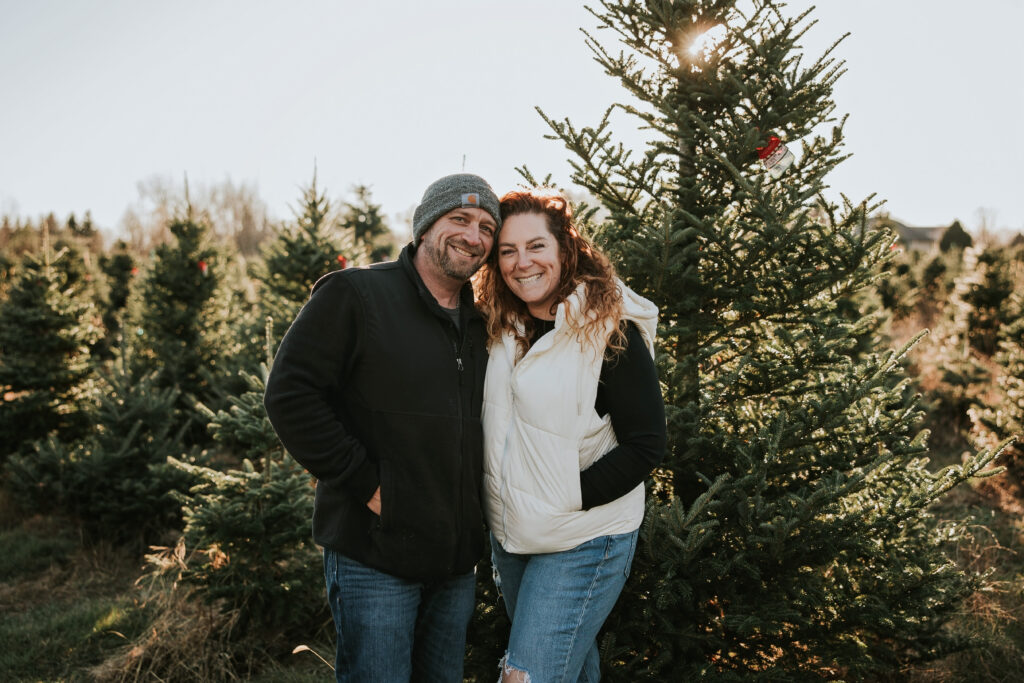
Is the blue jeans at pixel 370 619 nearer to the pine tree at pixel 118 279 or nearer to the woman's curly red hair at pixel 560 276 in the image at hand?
the woman's curly red hair at pixel 560 276

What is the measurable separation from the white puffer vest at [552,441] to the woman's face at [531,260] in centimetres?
17

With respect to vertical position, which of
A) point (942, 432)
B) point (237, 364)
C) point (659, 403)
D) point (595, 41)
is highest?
point (595, 41)

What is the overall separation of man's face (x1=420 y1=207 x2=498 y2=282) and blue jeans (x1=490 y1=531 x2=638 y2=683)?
121cm

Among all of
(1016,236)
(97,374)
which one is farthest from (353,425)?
(1016,236)

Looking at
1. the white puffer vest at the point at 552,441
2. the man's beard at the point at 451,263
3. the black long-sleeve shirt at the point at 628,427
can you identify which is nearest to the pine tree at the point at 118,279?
the man's beard at the point at 451,263

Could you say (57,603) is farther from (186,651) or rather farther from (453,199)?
(453,199)

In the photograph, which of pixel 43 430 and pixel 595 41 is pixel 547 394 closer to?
pixel 595 41

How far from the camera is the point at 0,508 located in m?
7.39

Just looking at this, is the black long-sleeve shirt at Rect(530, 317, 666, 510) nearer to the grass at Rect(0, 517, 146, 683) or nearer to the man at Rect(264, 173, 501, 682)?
the man at Rect(264, 173, 501, 682)

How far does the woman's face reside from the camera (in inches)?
100.0

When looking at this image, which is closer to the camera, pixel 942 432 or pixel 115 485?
pixel 115 485

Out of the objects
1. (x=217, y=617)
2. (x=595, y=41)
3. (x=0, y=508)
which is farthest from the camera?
(x=0, y=508)

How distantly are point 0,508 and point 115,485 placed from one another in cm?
217

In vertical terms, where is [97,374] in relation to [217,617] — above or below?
above
